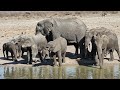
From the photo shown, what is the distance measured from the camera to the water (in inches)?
387

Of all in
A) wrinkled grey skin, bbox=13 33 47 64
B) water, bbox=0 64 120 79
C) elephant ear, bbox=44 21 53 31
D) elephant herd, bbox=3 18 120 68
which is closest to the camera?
water, bbox=0 64 120 79

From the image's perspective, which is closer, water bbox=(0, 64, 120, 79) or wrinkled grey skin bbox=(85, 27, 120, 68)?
water bbox=(0, 64, 120, 79)

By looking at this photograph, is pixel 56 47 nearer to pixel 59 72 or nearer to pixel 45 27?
pixel 59 72

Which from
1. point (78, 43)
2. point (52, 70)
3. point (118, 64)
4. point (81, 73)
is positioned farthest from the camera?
point (78, 43)

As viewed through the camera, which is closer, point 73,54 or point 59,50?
point 59,50

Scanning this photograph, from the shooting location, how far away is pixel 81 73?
10.5 meters

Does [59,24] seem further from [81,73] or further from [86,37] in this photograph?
[81,73]

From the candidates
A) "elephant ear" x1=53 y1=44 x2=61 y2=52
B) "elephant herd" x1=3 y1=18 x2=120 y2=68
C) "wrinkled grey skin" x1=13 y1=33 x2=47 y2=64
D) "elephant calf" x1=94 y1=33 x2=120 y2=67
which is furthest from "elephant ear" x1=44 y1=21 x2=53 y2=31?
"elephant calf" x1=94 y1=33 x2=120 y2=67

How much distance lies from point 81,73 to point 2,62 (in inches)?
157

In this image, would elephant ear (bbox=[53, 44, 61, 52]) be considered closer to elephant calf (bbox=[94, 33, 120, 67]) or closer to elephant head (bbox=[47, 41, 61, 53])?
elephant head (bbox=[47, 41, 61, 53])
